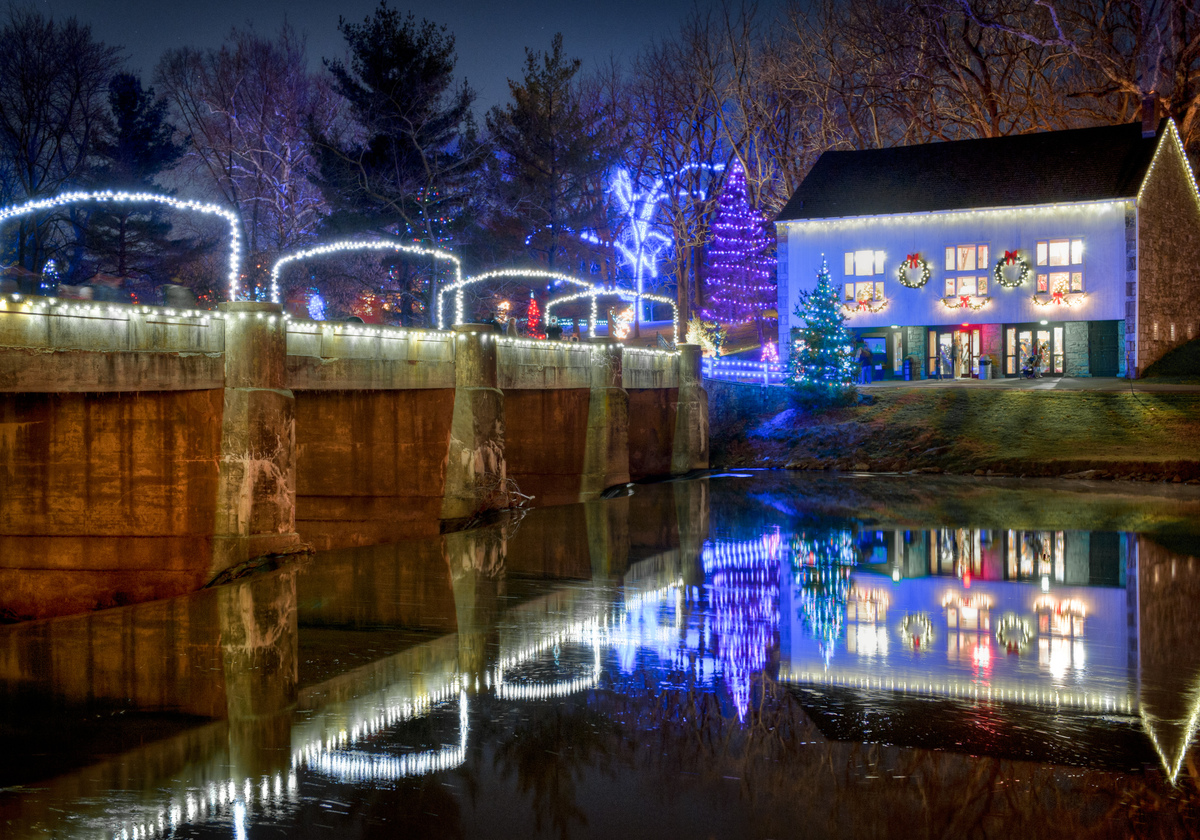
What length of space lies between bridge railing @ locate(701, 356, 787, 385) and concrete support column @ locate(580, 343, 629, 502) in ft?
40.6

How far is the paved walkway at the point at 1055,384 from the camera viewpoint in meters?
40.1

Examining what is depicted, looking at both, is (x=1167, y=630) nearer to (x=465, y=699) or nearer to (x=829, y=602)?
(x=829, y=602)

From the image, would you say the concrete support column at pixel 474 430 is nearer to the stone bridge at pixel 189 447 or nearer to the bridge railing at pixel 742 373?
the stone bridge at pixel 189 447

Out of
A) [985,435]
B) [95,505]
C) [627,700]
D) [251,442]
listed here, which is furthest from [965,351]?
[627,700]

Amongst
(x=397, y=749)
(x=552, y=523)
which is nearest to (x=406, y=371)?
(x=552, y=523)

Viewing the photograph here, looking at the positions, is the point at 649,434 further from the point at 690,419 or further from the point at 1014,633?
the point at 1014,633

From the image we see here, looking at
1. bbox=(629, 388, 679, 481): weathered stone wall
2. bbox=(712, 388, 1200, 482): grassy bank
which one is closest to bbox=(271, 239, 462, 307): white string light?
bbox=(629, 388, 679, 481): weathered stone wall

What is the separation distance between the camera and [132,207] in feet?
147

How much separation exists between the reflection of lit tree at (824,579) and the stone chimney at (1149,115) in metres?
31.0

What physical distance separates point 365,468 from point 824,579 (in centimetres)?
1083

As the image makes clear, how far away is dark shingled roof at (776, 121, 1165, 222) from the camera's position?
44934 mm

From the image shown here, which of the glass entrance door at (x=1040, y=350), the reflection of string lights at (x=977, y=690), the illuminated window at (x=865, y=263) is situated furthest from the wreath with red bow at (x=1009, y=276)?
the reflection of string lights at (x=977, y=690)

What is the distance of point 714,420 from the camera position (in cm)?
4547

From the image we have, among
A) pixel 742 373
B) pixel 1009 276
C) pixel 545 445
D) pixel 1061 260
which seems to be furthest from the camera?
pixel 742 373
